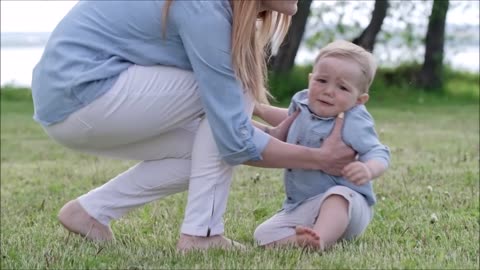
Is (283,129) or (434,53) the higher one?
(283,129)

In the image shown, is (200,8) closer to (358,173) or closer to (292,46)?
(358,173)

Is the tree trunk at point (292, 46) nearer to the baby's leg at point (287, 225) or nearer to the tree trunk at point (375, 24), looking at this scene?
the tree trunk at point (375, 24)

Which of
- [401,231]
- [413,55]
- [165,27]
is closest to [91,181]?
[401,231]

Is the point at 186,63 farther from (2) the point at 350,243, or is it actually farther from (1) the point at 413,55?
(1) the point at 413,55

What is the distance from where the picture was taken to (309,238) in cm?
314

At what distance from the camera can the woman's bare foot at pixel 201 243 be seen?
3173 millimetres

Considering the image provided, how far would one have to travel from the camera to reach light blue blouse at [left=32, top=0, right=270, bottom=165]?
2.97 meters

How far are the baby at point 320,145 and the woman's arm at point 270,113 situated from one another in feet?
0.37

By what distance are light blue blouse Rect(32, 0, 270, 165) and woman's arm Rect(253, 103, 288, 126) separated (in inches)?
18.0

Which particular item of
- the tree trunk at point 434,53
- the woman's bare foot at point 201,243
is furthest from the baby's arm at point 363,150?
the tree trunk at point 434,53

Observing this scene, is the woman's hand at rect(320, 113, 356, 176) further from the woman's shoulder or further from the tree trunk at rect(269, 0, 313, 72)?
the tree trunk at rect(269, 0, 313, 72)

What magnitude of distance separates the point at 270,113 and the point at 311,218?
453mm

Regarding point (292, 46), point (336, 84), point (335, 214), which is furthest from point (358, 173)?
point (292, 46)

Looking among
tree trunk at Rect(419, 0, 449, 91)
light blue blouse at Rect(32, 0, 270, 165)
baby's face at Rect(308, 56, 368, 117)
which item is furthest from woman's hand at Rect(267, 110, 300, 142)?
tree trunk at Rect(419, 0, 449, 91)
